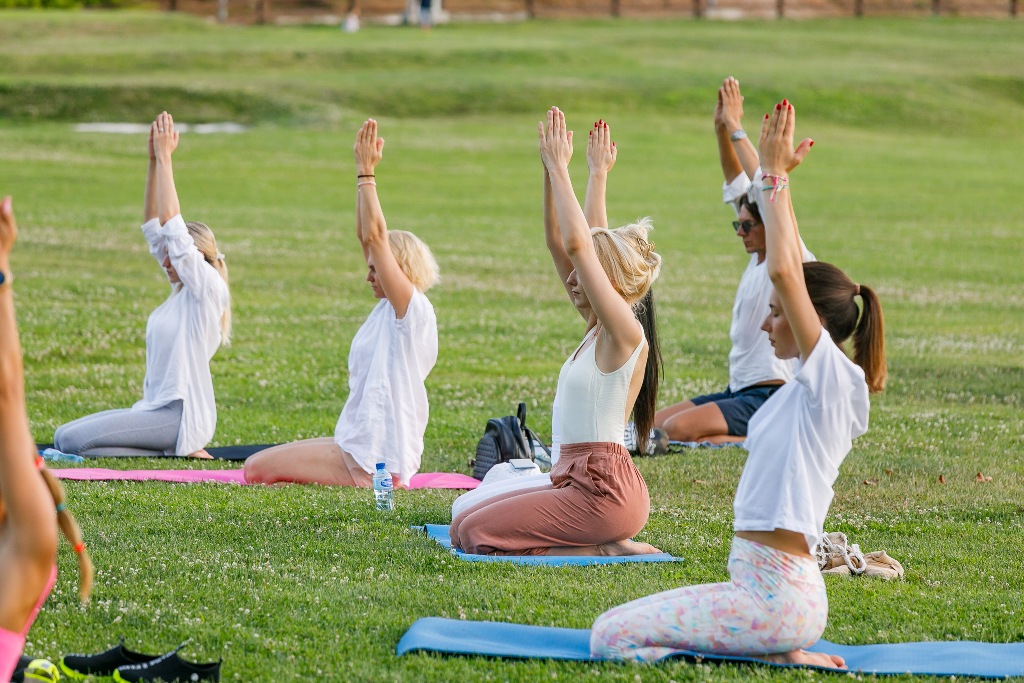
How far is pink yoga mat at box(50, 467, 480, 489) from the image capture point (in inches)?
377

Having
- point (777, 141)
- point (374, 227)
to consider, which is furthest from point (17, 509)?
point (374, 227)

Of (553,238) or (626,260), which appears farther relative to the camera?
(553,238)

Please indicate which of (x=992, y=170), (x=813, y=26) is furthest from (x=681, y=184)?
(x=813, y=26)

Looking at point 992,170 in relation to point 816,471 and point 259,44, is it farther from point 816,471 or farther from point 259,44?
point 816,471

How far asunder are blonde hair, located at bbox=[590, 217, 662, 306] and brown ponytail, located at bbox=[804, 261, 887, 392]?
4.37ft

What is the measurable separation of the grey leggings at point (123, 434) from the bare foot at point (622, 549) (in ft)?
15.5

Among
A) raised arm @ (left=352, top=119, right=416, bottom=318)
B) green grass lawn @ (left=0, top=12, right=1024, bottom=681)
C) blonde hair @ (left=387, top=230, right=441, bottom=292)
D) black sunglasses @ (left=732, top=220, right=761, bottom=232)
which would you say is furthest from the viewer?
black sunglasses @ (left=732, top=220, right=761, bottom=232)

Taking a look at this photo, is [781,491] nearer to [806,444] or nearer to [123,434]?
[806,444]

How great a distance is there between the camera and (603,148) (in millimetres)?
7715

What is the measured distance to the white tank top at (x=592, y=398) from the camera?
700 cm

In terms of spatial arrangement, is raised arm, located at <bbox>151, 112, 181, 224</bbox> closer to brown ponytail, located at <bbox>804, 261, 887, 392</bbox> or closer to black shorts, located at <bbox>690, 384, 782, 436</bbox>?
black shorts, located at <bbox>690, 384, 782, 436</bbox>

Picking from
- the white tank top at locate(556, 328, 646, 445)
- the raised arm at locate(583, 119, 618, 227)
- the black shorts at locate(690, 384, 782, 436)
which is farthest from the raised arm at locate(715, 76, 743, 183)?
the white tank top at locate(556, 328, 646, 445)

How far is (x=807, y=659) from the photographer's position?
18.5 ft

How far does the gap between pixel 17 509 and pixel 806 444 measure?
3093 mm
